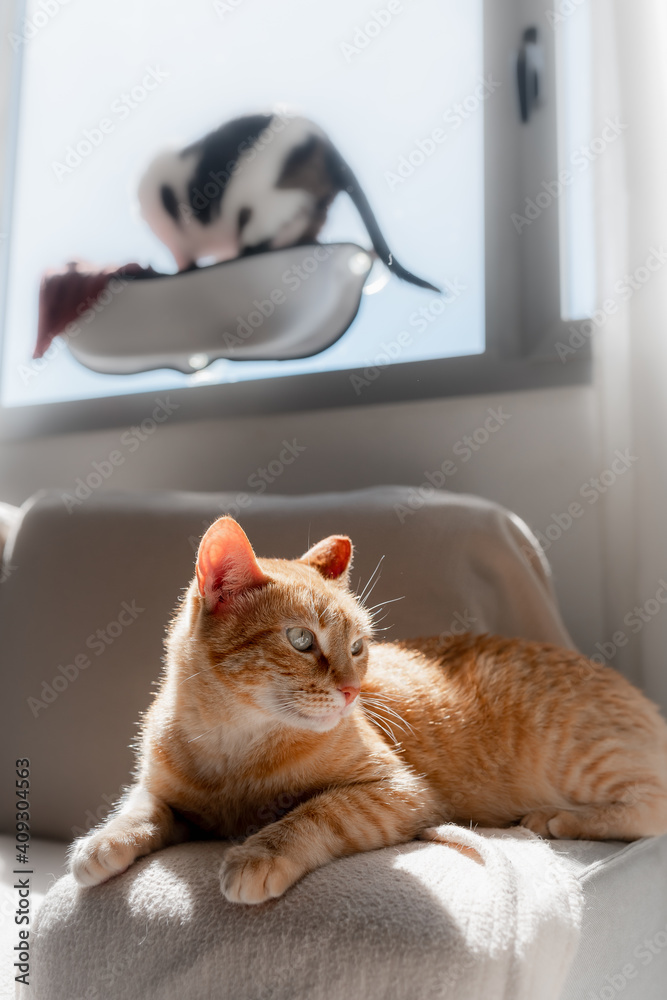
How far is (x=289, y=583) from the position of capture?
0.91m

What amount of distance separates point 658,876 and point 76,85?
2652 mm

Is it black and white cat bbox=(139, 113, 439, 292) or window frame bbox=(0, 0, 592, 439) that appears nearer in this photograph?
window frame bbox=(0, 0, 592, 439)

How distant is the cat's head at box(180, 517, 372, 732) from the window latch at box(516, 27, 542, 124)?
138 cm

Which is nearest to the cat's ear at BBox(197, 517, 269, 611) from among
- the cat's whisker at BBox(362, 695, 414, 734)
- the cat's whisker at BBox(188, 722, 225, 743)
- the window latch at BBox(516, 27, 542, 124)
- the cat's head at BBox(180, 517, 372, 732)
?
the cat's head at BBox(180, 517, 372, 732)

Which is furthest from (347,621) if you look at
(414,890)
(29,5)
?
(29,5)

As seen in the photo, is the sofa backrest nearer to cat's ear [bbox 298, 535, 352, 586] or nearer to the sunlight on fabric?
cat's ear [bbox 298, 535, 352, 586]

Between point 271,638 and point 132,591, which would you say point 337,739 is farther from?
point 132,591

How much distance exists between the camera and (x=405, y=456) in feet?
5.76

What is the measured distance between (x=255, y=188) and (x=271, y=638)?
4.79 ft

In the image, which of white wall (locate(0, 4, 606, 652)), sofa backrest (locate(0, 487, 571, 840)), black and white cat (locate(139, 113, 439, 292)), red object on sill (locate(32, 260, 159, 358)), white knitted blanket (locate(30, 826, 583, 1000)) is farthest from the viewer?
red object on sill (locate(32, 260, 159, 358))

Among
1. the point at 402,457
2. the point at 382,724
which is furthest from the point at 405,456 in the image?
the point at 382,724

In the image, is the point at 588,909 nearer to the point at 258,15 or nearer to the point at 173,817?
the point at 173,817

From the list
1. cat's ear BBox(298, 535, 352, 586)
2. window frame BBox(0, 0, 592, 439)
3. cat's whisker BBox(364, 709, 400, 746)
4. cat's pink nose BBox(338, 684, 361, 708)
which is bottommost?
cat's whisker BBox(364, 709, 400, 746)

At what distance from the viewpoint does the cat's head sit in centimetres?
83
